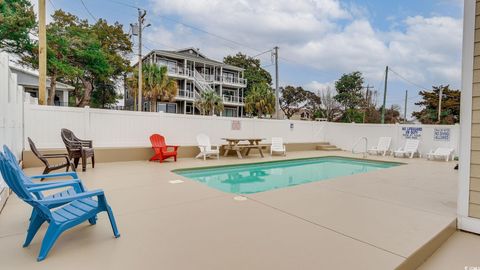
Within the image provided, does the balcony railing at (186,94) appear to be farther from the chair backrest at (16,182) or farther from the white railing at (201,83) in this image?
the chair backrest at (16,182)

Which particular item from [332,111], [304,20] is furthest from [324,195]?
Answer: [332,111]

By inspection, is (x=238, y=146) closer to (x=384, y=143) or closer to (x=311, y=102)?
(x=384, y=143)

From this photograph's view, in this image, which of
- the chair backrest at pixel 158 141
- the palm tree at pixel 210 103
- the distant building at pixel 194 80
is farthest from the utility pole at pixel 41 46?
the distant building at pixel 194 80

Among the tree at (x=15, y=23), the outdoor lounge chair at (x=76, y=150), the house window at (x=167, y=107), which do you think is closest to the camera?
the outdoor lounge chair at (x=76, y=150)

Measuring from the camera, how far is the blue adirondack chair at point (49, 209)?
1978 millimetres

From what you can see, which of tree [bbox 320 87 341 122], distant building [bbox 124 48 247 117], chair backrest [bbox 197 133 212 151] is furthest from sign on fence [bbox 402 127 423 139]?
distant building [bbox 124 48 247 117]

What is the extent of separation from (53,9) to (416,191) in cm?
2268

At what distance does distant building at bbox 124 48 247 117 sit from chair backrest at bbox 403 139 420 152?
643 inches

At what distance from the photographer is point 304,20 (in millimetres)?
13516

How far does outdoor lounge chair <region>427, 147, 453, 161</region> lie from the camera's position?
31.7 feet

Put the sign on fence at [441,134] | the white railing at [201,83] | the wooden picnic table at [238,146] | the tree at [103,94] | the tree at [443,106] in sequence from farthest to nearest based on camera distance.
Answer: the white railing at [201,83] < the tree at [103,94] < the tree at [443,106] < the sign on fence at [441,134] < the wooden picnic table at [238,146]

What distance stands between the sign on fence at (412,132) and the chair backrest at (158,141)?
1068 cm

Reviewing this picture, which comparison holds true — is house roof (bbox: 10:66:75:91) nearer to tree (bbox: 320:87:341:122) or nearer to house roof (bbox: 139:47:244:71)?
house roof (bbox: 139:47:244:71)

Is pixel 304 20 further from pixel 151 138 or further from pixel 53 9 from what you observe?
pixel 53 9
